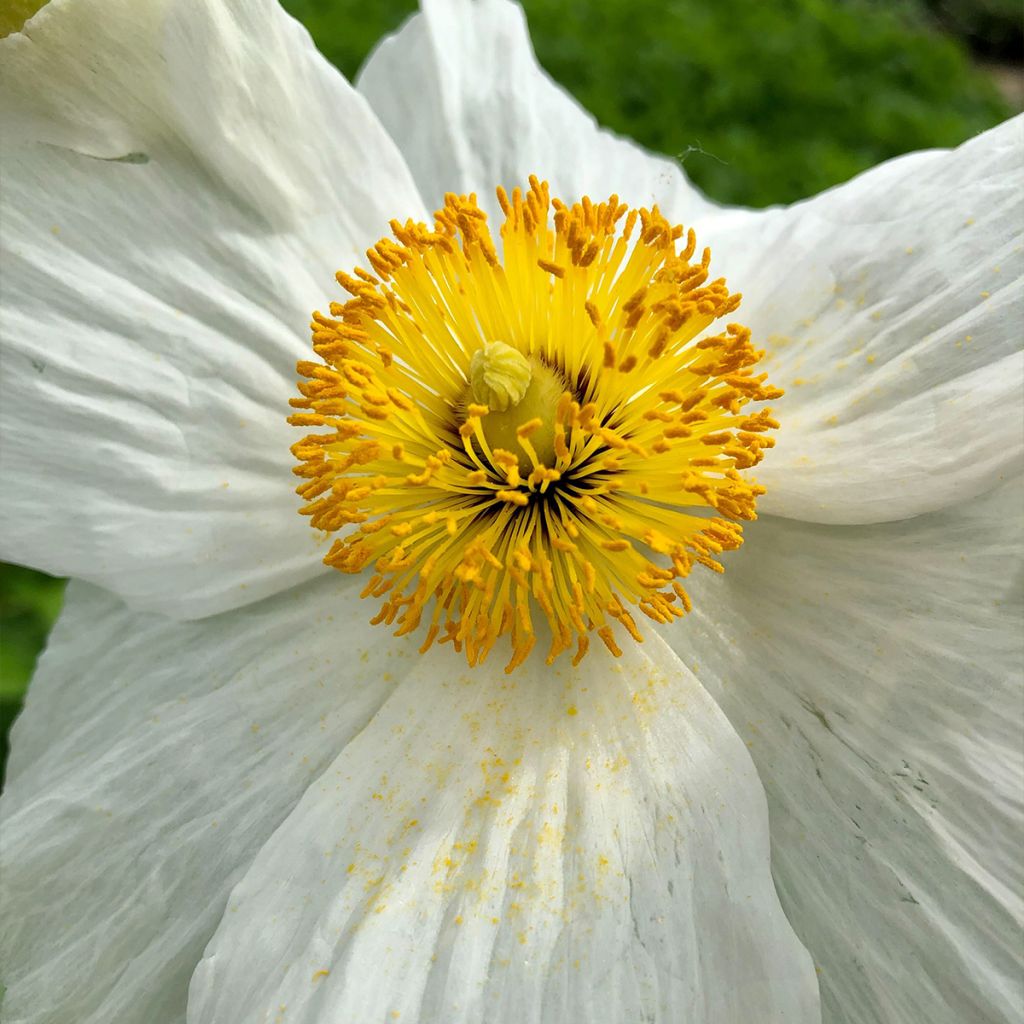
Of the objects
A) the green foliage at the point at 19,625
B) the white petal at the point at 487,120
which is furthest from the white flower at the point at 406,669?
the green foliage at the point at 19,625

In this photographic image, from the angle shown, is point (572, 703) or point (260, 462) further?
point (260, 462)

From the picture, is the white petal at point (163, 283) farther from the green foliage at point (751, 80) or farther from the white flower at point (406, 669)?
the green foliage at point (751, 80)

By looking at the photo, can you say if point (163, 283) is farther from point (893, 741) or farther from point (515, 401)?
point (893, 741)

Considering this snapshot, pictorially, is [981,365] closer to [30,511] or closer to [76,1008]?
[30,511]

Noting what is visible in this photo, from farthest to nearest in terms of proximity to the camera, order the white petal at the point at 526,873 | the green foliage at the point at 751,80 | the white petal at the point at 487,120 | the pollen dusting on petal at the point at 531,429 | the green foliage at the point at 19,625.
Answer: the green foliage at the point at 751,80 < the green foliage at the point at 19,625 < the white petal at the point at 487,120 < the pollen dusting on petal at the point at 531,429 < the white petal at the point at 526,873

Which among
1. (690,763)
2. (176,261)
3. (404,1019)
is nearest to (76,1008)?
(404,1019)

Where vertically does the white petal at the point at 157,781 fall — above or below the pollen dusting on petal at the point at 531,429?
below
